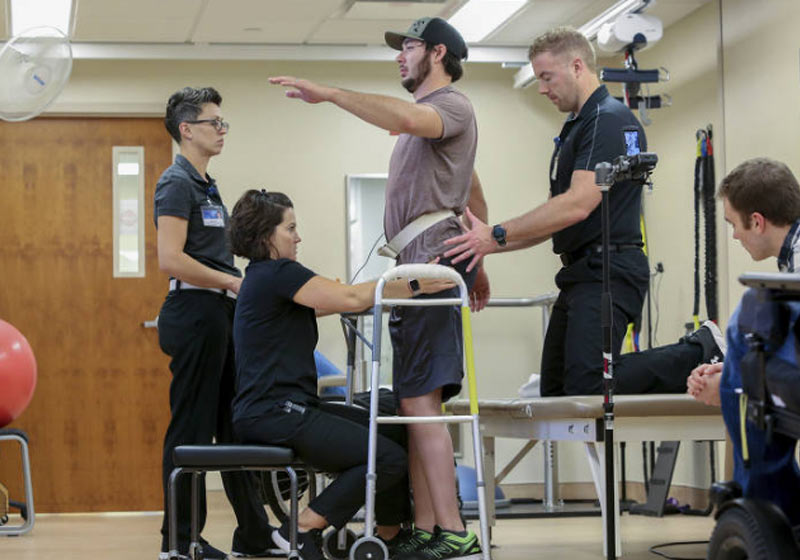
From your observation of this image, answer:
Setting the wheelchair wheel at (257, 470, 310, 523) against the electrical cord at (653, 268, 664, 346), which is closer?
the wheelchair wheel at (257, 470, 310, 523)

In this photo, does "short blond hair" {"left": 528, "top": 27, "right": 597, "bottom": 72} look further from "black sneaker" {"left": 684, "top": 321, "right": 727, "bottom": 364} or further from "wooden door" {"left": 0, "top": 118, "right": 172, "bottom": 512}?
"wooden door" {"left": 0, "top": 118, "right": 172, "bottom": 512}

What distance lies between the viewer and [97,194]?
274 inches

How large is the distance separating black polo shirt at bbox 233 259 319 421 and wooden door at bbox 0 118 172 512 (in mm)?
3501

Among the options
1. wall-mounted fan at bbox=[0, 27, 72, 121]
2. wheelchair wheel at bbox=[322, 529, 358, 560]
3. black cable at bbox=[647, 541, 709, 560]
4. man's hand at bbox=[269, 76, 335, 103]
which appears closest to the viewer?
man's hand at bbox=[269, 76, 335, 103]

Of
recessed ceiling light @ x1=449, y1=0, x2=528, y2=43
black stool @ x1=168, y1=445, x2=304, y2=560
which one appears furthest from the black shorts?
recessed ceiling light @ x1=449, y1=0, x2=528, y2=43

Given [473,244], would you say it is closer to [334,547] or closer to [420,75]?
[420,75]

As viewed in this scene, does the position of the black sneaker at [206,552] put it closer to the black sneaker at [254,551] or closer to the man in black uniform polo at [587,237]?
the black sneaker at [254,551]

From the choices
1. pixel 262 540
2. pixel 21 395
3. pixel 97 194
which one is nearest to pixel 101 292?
pixel 97 194

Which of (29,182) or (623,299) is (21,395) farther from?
(623,299)

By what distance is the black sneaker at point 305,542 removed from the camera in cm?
332

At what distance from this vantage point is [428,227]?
3518 mm

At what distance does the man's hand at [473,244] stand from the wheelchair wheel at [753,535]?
1367 millimetres

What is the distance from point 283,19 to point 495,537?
2.91 m

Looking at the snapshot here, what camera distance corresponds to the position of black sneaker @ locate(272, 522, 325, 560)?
3318 mm
